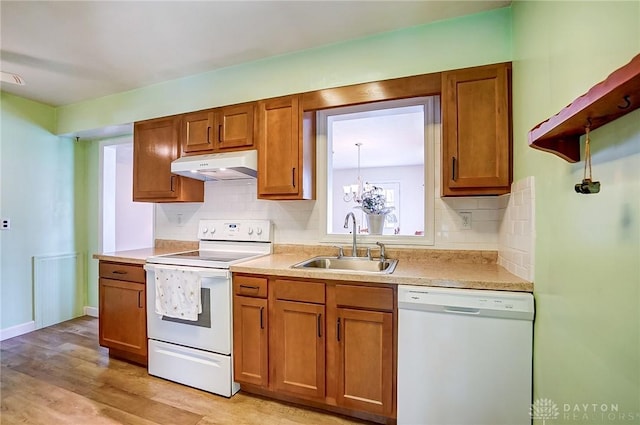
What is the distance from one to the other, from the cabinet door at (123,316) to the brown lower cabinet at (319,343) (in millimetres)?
975

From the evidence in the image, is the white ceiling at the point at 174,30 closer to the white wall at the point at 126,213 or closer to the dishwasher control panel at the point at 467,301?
the white wall at the point at 126,213

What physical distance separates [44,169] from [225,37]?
2897 millimetres

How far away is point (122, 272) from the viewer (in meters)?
2.45

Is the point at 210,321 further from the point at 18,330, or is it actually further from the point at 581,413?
the point at 18,330

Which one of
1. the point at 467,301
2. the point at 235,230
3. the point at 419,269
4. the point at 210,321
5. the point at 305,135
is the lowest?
the point at 210,321

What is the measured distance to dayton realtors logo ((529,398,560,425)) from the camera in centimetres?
119

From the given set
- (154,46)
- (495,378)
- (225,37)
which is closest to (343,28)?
(225,37)

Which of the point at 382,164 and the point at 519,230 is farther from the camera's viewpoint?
the point at 382,164

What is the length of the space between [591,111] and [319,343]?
5.45ft

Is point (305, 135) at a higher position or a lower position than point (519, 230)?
higher

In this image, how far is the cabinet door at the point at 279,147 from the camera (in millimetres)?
2201

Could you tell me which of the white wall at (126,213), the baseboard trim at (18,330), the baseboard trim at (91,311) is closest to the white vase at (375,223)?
the white wall at (126,213)

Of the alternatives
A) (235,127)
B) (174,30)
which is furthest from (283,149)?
(174,30)

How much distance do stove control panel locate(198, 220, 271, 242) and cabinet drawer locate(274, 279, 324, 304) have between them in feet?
2.55
